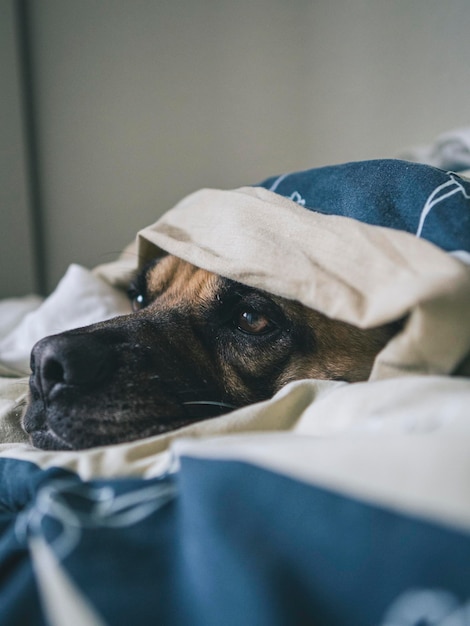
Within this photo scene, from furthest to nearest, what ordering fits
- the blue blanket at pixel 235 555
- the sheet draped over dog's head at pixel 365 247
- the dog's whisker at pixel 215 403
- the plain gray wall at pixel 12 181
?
the plain gray wall at pixel 12 181, the dog's whisker at pixel 215 403, the sheet draped over dog's head at pixel 365 247, the blue blanket at pixel 235 555

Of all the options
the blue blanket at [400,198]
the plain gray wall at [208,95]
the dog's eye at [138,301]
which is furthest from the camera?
the plain gray wall at [208,95]

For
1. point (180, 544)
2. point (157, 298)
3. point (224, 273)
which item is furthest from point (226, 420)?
point (157, 298)

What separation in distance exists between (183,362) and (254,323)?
0.17 metres

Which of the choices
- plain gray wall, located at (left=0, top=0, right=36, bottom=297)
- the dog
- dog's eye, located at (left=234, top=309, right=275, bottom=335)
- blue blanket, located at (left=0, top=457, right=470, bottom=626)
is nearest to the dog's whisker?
the dog

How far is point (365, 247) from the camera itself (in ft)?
2.69

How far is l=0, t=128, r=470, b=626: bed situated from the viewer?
1.43 feet

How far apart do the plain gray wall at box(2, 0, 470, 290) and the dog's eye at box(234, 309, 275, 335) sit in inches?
64.4

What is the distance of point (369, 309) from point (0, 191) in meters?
2.05

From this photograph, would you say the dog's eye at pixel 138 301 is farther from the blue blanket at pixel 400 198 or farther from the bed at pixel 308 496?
the bed at pixel 308 496

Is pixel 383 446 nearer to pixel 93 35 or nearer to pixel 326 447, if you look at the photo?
pixel 326 447

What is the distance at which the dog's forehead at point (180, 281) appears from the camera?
1.16m

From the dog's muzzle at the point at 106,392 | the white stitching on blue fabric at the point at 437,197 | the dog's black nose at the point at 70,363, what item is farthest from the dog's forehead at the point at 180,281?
the white stitching on blue fabric at the point at 437,197

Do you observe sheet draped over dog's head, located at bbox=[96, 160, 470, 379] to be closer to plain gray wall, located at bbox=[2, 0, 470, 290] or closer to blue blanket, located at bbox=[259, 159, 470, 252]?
blue blanket, located at bbox=[259, 159, 470, 252]

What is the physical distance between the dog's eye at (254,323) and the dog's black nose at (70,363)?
30 centimetres
